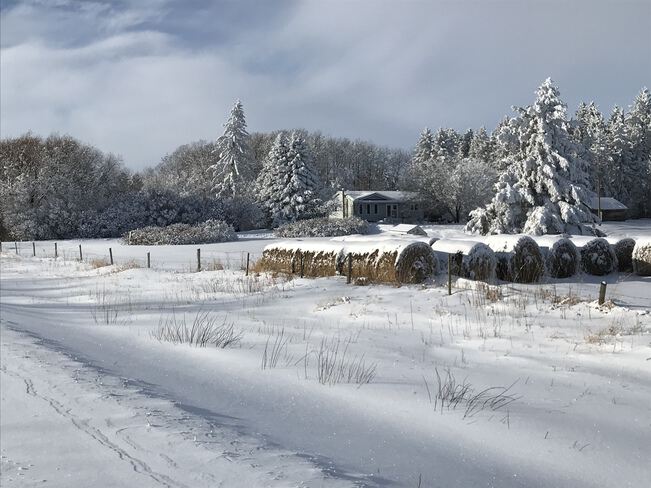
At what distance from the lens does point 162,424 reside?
14.0 feet

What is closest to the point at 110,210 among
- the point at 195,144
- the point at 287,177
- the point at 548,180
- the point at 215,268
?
the point at 287,177

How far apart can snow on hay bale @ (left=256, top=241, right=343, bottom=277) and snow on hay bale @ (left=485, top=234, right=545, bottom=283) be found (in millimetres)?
4565

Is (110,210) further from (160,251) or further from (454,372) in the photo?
(454,372)

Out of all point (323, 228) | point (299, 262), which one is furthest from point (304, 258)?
point (323, 228)

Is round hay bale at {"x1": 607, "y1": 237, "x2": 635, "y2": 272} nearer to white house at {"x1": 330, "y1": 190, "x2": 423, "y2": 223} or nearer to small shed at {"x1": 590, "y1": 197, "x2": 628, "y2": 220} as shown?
small shed at {"x1": 590, "y1": 197, "x2": 628, "y2": 220}

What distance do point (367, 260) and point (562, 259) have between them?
6159 mm

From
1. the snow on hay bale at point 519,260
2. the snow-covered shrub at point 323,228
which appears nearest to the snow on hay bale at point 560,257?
the snow on hay bale at point 519,260

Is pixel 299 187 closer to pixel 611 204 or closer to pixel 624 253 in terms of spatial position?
pixel 611 204

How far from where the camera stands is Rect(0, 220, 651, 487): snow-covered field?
3734mm

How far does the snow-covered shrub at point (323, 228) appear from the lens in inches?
1762

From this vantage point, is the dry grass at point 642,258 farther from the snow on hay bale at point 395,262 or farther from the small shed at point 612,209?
the small shed at point 612,209

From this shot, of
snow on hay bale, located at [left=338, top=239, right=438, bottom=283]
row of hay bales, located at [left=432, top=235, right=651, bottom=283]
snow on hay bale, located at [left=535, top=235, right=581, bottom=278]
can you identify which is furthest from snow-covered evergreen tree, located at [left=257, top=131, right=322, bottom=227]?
snow on hay bale, located at [left=338, top=239, right=438, bottom=283]

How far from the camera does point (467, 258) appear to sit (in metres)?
14.7

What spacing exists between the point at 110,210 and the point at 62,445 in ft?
158
